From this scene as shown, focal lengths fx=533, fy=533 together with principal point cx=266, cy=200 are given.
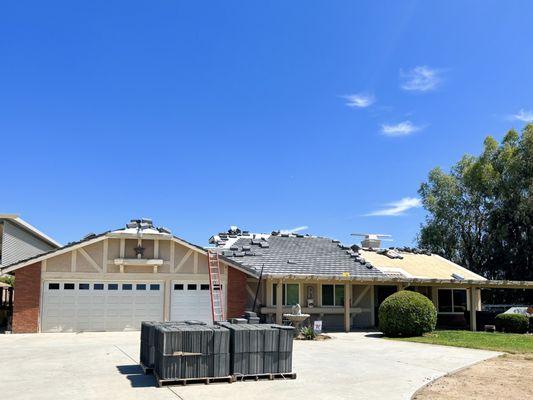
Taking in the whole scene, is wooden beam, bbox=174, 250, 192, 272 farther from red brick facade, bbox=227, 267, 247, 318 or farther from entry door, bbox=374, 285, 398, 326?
entry door, bbox=374, 285, 398, 326

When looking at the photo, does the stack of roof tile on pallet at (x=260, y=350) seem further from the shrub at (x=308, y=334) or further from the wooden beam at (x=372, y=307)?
the wooden beam at (x=372, y=307)

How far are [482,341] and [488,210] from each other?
88.7 ft

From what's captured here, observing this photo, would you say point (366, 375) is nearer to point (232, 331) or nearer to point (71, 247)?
point (232, 331)

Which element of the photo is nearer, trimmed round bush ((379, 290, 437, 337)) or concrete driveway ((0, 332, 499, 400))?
concrete driveway ((0, 332, 499, 400))

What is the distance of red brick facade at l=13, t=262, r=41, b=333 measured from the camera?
2030 cm

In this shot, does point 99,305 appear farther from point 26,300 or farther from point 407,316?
point 407,316

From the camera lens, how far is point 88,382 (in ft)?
32.2

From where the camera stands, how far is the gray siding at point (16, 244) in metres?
25.7

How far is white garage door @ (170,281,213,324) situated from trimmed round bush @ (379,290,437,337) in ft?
24.0

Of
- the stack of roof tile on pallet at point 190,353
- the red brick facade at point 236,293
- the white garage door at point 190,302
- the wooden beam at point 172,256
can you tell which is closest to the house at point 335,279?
the red brick facade at point 236,293

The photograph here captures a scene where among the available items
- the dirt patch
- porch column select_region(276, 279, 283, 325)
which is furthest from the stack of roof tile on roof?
the dirt patch

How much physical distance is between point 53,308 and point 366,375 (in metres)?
14.2

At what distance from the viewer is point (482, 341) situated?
18.7m

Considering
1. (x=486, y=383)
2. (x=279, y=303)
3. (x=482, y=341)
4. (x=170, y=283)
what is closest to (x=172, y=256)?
(x=170, y=283)
